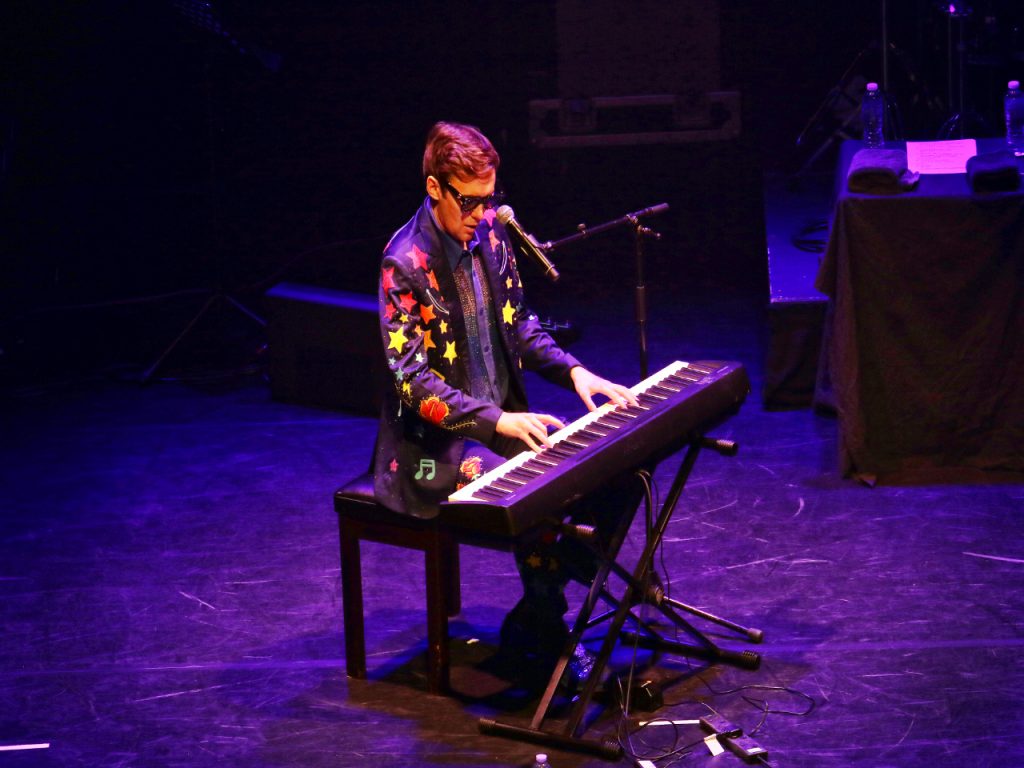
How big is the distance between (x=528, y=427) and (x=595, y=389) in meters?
0.37

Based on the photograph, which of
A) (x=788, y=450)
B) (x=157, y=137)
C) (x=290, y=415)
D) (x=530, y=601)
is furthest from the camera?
(x=157, y=137)

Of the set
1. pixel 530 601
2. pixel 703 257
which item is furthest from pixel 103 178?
pixel 530 601

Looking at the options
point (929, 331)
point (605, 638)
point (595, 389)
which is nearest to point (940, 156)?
point (929, 331)

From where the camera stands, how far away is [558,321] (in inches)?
297

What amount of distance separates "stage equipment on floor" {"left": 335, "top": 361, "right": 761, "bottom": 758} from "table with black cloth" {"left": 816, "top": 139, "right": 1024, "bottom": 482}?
1.44m

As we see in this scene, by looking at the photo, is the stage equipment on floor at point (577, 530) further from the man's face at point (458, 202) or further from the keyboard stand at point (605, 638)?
the man's face at point (458, 202)

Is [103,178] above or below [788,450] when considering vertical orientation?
above

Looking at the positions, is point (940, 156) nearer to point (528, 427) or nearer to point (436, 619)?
point (528, 427)

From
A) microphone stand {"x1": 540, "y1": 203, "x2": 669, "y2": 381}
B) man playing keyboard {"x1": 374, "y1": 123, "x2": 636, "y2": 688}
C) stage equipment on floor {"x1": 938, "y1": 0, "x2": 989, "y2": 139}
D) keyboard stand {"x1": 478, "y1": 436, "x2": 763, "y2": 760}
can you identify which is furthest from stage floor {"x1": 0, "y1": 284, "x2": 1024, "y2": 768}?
stage equipment on floor {"x1": 938, "y1": 0, "x2": 989, "y2": 139}

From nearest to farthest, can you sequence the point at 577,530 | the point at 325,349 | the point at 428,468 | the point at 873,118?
1. the point at 577,530
2. the point at 428,468
3. the point at 873,118
4. the point at 325,349

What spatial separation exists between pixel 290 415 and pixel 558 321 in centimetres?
165

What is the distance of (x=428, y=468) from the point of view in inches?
152

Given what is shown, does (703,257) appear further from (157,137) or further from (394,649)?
(394,649)

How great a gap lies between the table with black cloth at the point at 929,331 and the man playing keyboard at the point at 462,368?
66.6 inches
